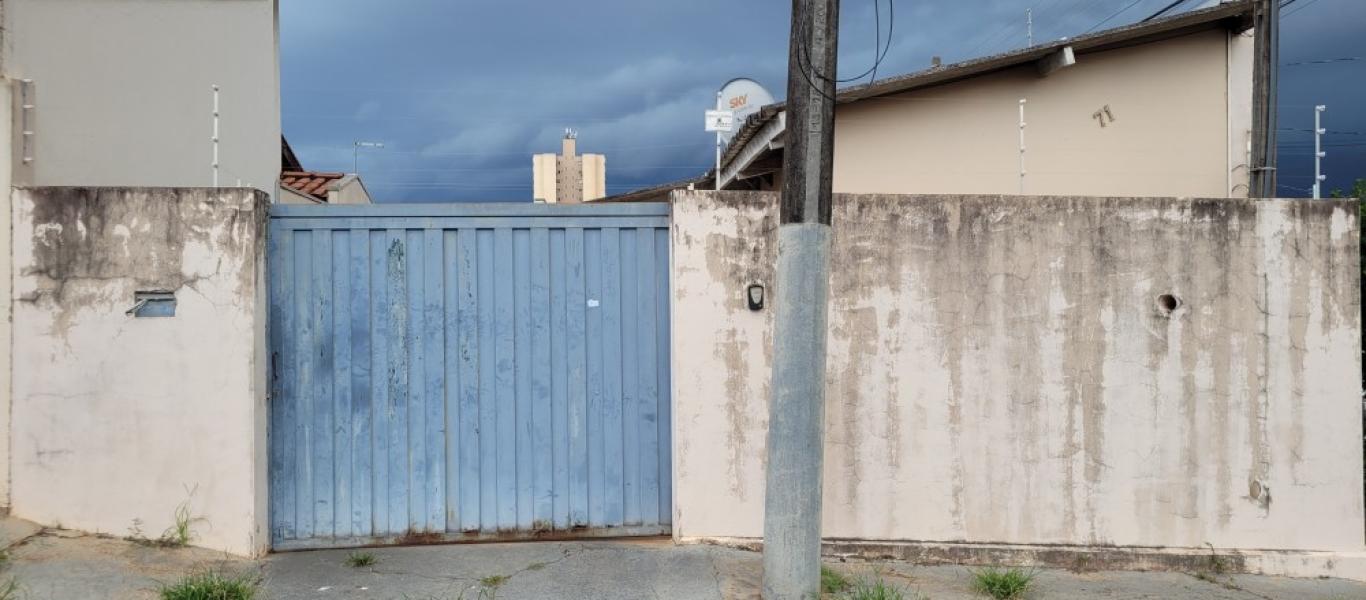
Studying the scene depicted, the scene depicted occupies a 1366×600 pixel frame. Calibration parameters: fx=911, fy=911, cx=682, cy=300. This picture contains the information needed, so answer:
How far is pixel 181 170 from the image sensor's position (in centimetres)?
732

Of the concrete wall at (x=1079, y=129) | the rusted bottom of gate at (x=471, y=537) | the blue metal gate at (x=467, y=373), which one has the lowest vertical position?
the rusted bottom of gate at (x=471, y=537)

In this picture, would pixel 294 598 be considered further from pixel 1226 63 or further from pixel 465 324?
pixel 1226 63

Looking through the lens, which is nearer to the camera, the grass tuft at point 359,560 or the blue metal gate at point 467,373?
the grass tuft at point 359,560

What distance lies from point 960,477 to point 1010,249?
4.72ft

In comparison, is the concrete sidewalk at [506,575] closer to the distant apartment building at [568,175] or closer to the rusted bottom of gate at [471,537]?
the rusted bottom of gate at [471,537]

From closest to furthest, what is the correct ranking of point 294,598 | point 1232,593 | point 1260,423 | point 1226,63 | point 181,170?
point 294,598, point 1232,593, point 1260,423, point 181,170, point 1226,63

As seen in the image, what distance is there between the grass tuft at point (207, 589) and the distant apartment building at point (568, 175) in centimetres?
1578

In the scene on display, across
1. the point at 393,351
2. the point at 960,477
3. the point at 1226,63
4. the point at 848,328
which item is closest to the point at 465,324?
the point at 393,351

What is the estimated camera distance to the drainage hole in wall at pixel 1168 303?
5.71 meters

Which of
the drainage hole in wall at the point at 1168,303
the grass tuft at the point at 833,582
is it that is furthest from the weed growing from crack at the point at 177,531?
the drainage hole in wall at the point at 1168,303

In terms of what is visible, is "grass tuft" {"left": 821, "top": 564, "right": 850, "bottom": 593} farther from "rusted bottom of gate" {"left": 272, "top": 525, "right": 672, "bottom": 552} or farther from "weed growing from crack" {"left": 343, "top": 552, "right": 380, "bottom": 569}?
"weed growing from crack" {"left": 343, "top": 552, "right": 380, "bottom": 569}

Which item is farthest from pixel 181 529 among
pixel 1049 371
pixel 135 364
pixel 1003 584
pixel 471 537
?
pixel 1049 371

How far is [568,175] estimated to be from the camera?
67.8ft

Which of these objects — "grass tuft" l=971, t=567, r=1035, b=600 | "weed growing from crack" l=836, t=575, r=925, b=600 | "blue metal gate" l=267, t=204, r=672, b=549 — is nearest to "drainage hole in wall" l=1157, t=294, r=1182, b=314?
"grass tuft" l=971, t=567, r=1035, b=600
